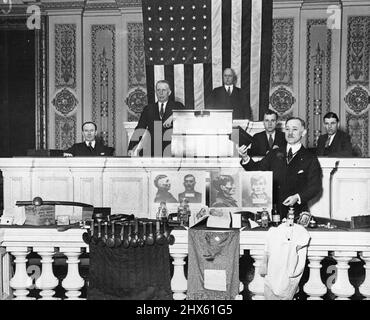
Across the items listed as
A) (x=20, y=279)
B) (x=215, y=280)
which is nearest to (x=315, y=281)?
(x=215, y=280)

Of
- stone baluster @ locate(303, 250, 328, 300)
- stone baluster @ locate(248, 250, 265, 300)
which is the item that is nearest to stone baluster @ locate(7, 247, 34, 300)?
stone baluster @ locate(248, 250, 265, 300)

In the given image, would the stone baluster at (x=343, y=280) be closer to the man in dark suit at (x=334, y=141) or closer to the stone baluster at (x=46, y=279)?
the stone baluster at (x=46, y=279)

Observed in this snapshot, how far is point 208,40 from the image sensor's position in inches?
376

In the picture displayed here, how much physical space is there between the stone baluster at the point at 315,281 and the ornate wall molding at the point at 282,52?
6.56 meters

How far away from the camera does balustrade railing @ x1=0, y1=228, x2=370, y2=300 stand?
12.3ft

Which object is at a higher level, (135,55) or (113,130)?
(135,55)

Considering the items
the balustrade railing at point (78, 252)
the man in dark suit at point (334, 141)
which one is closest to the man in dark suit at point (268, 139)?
the man in dark suit at point (334, 141)

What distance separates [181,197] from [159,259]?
1.78 m

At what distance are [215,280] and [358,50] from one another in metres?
7.08

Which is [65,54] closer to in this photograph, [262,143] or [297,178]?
[262,143]

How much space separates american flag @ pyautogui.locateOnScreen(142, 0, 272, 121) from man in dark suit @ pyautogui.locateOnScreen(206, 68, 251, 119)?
1353 mm
